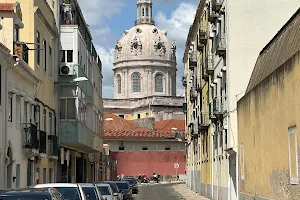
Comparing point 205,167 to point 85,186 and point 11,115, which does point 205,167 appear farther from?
point 85,186

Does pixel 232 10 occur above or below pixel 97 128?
above

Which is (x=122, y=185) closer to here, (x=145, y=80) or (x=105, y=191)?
(x=105, y=191)

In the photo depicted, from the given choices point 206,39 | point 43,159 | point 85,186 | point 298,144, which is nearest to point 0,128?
point 85,186

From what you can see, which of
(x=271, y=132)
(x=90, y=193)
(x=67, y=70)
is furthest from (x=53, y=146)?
(x=271, y=132)

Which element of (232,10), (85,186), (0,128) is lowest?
(85,186)

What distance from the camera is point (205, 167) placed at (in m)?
49.8

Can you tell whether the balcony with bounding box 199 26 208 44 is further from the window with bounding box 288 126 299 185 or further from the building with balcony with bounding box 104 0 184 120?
the building with balcony with bounding box 104 0 184 120

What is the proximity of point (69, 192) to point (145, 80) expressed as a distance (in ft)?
380

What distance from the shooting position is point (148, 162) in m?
94.2

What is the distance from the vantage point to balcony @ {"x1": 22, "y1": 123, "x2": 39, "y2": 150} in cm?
3125

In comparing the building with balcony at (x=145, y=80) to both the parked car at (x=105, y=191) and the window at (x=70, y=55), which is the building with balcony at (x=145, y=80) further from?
the parked car at (x=105, y=191)

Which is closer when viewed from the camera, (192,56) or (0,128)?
(0,128)

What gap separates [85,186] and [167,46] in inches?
4686

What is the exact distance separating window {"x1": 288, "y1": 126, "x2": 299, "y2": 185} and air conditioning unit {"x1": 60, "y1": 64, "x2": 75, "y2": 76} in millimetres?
23725
